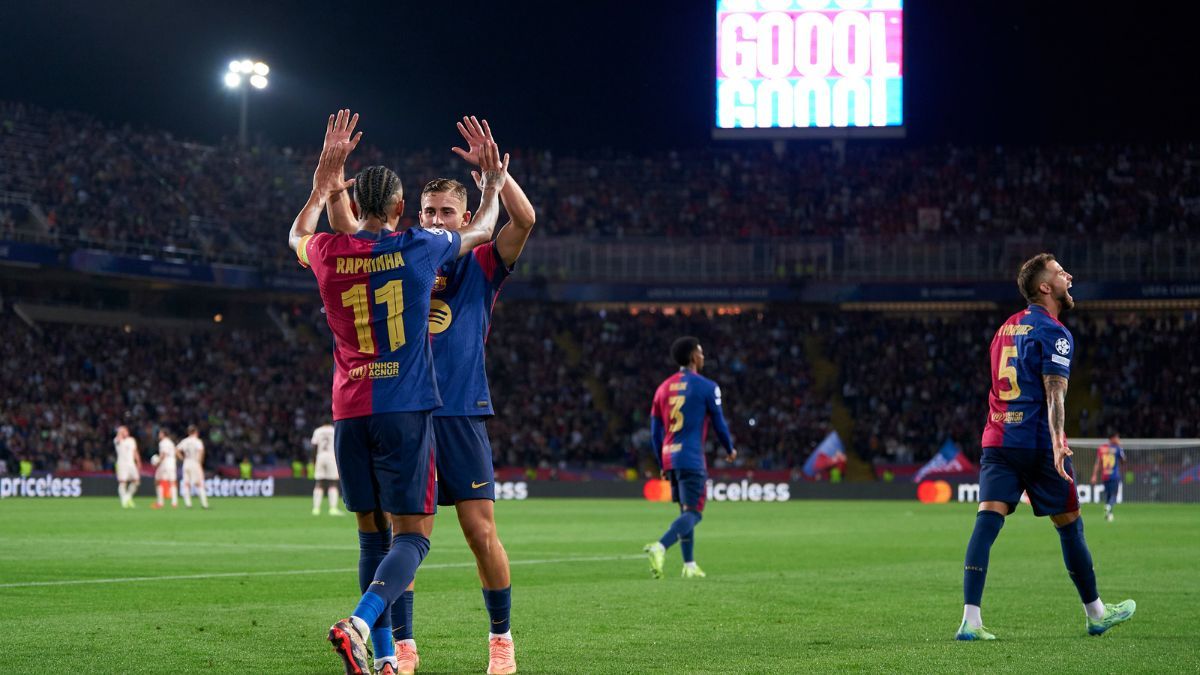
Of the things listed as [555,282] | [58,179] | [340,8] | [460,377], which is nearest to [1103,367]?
[555,282]

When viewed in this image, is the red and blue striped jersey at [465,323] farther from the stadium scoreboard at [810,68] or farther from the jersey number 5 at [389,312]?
the stadium scoreboard at [810,68]

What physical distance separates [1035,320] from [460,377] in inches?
158

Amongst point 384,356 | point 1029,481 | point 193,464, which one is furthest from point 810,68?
point 384,356

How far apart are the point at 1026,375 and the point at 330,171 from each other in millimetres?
4765

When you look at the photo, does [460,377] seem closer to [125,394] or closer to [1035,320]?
[1035,320]

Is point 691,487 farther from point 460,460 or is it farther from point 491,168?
point 491,168

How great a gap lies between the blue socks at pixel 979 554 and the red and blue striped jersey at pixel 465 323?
3.51 m

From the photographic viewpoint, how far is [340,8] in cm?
5772

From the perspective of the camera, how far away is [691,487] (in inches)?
597

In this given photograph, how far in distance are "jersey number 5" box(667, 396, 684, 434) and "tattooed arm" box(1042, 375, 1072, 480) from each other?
624 cm

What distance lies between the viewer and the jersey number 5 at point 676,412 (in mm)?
15258

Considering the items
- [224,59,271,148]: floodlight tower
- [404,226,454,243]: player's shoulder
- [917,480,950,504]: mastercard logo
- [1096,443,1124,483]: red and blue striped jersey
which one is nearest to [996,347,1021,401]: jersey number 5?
[404,226,454,243]: player's shoulder

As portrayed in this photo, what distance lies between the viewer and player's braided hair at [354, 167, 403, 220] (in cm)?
714

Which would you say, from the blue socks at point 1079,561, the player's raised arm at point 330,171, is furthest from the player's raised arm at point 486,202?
the blue socks at point 1079,561
